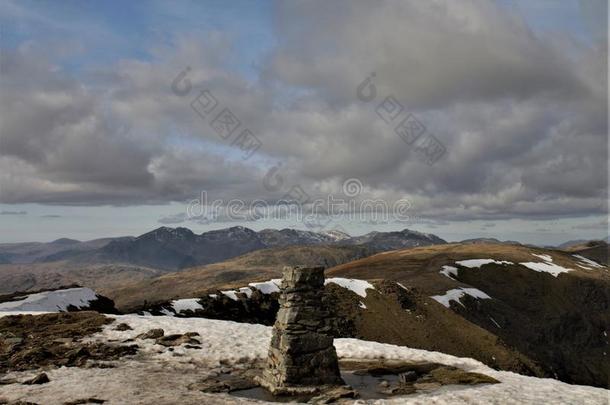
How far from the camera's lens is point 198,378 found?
2341 centimetres

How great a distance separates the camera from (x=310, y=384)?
22281 millimetres

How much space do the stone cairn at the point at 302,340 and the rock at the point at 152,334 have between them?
1016cm

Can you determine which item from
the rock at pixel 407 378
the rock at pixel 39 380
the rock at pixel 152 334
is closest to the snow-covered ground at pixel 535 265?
the rock at pixel 407 378

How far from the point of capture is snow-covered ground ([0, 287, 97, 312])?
142 ft

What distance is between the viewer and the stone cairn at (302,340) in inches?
874

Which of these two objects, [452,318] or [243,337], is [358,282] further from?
[243,337]

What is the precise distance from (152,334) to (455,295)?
2320 inches

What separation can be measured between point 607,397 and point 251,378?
56.2 ft

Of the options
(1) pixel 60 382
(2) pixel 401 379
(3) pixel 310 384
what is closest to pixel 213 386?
(3) pixel 310 384

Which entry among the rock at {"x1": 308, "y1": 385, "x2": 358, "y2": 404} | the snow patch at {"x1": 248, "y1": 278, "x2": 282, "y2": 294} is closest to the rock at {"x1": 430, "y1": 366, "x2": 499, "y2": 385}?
the rock at {"x1": 308, "y1": 385, "x2": 358, "y2": 404}

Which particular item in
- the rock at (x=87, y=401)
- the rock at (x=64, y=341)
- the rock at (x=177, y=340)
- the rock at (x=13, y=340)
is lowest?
the rock at (x=177, y=340)

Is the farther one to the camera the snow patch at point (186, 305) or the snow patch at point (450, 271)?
the snow patch at point (450, 271)

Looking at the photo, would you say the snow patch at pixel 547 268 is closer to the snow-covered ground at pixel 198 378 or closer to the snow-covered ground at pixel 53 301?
the snow-covered ground at pixel 198 378

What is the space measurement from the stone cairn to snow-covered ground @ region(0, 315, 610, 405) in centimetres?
293
